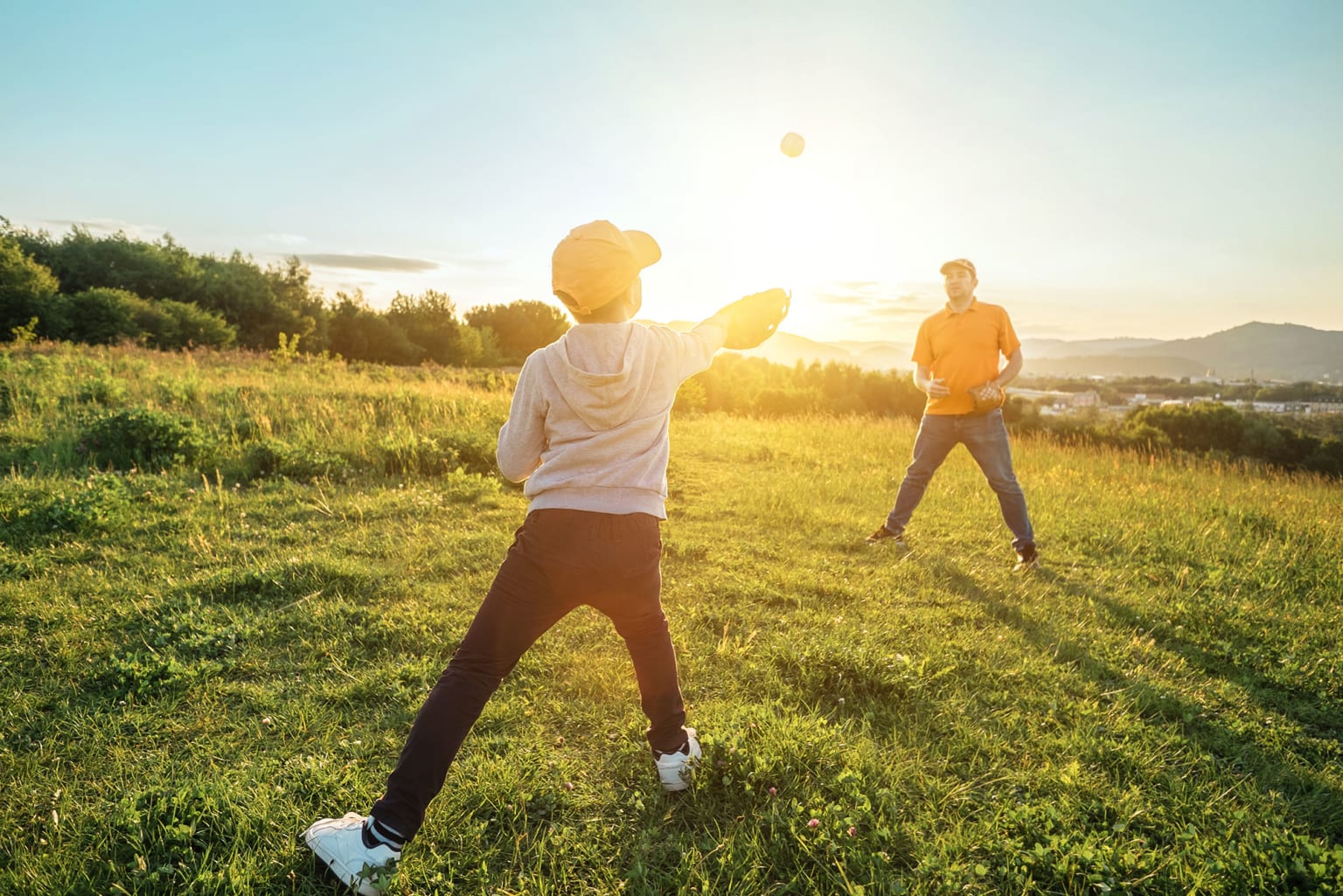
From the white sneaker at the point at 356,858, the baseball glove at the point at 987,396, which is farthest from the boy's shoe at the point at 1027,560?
the white sneaker at the point at 356,858

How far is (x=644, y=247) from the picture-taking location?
7.63 feet

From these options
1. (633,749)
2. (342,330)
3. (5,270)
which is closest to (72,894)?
(633,749)

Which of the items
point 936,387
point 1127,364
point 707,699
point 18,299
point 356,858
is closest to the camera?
point 356,858

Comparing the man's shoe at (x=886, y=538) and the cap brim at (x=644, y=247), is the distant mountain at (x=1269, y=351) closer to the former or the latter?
the man's shoe at (x=886, y=538)

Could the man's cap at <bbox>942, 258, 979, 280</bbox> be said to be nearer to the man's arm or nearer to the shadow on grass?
the man's arm

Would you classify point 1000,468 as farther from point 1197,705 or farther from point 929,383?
point 1197,705

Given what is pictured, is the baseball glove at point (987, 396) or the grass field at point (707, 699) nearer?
the grass field at point (707, 699)

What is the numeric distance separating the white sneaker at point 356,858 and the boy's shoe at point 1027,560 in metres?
5.02

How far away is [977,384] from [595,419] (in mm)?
4240

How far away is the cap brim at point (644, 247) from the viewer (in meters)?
2.28

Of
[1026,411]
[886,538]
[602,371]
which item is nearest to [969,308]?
[886,538]

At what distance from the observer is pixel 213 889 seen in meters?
1.99

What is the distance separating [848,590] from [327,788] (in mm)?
3379

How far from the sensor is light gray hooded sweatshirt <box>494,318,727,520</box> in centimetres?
217
